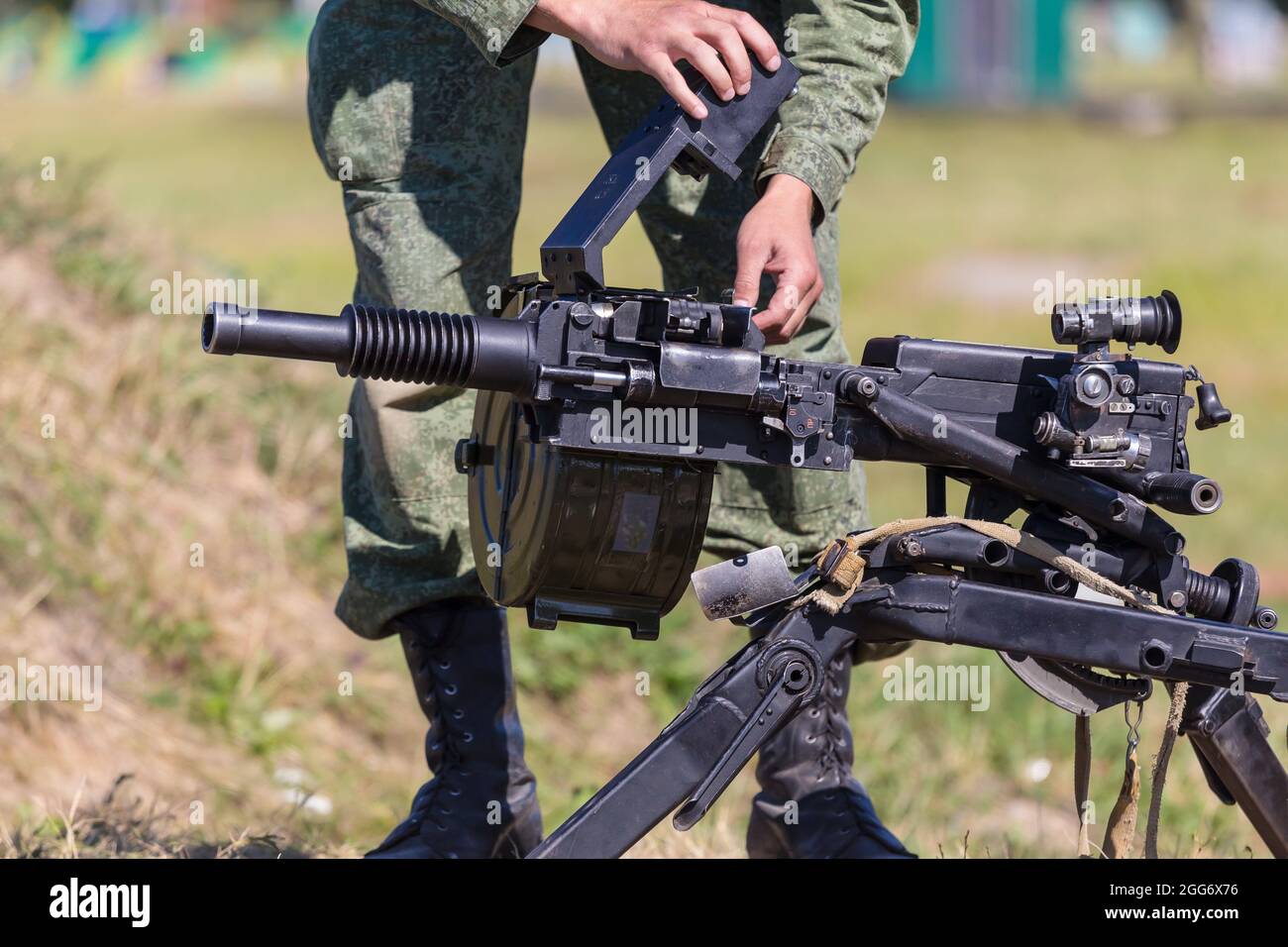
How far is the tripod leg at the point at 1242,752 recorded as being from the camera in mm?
2373

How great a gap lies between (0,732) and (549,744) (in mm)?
1484

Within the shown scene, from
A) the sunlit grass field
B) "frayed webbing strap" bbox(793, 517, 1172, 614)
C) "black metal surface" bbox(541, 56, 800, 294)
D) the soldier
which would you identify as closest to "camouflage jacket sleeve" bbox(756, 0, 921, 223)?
the soldier

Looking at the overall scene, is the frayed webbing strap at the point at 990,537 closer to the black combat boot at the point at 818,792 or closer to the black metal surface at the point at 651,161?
the black metal surface at the point at 651,161

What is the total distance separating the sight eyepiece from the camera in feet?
7.69

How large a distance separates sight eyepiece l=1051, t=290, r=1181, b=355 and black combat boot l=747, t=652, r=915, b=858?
88cm

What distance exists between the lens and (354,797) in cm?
409

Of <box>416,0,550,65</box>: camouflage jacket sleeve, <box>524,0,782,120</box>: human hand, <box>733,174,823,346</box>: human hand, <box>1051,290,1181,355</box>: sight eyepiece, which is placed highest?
<box>416,0,550,65</box>: camouflage jacket sleeve

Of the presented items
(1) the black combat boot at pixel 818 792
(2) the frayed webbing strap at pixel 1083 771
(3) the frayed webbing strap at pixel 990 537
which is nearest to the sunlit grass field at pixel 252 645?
(1) the black combat boot at pixel 818 792

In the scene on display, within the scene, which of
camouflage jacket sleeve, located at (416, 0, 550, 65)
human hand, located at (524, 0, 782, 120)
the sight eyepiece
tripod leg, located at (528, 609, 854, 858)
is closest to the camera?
tripod leg, located at (528, 609, 854, 858)

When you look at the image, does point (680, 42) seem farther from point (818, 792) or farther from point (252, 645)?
point (252, 645)

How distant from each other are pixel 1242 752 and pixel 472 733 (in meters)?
1.35

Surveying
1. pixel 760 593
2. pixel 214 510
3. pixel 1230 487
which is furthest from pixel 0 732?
pixel 1230 487

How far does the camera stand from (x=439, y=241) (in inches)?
115

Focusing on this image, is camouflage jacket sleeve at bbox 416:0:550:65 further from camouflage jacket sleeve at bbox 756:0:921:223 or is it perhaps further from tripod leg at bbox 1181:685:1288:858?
tripod leg at bbox 1181:685:1288:858
